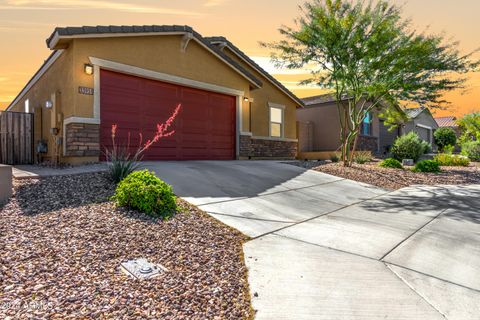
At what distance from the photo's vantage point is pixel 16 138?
11.2 metres

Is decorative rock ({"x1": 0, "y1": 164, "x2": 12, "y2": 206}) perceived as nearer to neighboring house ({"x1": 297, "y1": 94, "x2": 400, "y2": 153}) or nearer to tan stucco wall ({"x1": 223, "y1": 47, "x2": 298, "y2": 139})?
tan stucco wall ({"x1": 223, "y1": 47, "x2": 298, "y2": 139})

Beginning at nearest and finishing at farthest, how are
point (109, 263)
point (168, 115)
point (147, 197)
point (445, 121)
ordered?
point (109, 263), point (147, 197), point (168, 115), point (445, 121)

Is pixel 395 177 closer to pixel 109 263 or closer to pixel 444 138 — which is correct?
pixel 109 263

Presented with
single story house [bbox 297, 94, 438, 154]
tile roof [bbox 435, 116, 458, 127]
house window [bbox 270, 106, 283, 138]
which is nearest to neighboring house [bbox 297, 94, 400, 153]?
single story house [bbox 297, 94, 438, 154]

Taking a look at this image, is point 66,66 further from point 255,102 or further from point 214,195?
point 255,102

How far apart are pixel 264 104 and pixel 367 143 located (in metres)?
10.9

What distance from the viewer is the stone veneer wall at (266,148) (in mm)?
13523

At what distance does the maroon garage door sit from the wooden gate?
4287 millimetres

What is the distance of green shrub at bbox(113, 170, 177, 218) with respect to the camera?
4.82 metres

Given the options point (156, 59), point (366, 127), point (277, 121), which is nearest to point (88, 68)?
point (156, 59)

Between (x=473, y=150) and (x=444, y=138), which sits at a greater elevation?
(x=444, y=138)

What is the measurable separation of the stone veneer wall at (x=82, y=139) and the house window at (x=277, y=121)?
9.90 metres

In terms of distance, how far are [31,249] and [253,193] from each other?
4.42m

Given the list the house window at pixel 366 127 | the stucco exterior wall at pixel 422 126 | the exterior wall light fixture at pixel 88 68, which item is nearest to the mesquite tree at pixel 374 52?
the exterior wall light fixture at pixel 88 68
